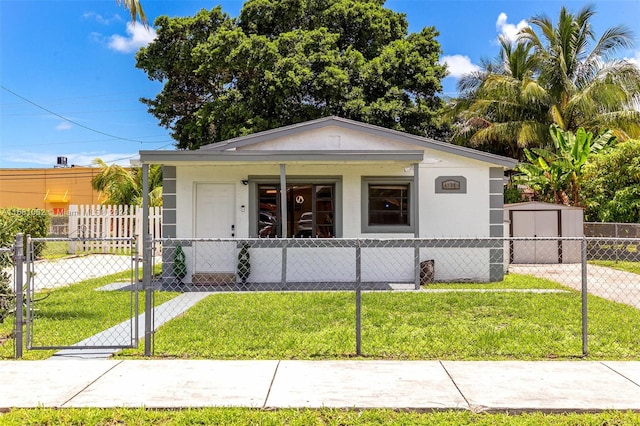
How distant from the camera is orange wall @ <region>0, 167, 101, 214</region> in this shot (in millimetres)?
40531

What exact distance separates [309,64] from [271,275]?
1278 cm

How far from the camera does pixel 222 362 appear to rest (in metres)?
5.50

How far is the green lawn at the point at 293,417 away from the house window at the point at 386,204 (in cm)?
807

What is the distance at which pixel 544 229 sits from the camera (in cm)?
1698

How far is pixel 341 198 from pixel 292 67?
11136 mm

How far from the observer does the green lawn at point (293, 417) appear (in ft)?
13.0

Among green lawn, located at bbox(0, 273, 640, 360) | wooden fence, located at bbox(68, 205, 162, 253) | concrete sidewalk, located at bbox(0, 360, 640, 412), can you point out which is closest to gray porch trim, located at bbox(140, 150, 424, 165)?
green lawn, located at bbox(0, 273, 640, 360)

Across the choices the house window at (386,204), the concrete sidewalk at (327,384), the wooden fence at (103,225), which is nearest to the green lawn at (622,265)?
the house window at (386,204)

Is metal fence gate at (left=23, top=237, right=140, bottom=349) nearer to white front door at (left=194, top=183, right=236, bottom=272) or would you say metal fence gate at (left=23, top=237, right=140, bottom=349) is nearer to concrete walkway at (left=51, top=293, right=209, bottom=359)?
concrete walkway at (left=51, top=293, right=209, bottom=359)

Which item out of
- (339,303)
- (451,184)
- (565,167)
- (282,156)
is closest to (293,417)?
(339,303)

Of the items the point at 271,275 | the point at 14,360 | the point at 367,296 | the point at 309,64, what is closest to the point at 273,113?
the point at 309,64

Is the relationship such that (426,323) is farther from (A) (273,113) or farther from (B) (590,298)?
(A) (273,113)

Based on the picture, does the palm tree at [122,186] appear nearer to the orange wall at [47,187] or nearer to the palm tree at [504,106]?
the palm tree at [504,106]

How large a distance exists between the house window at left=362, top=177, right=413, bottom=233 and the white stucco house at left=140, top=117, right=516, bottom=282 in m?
0.02
